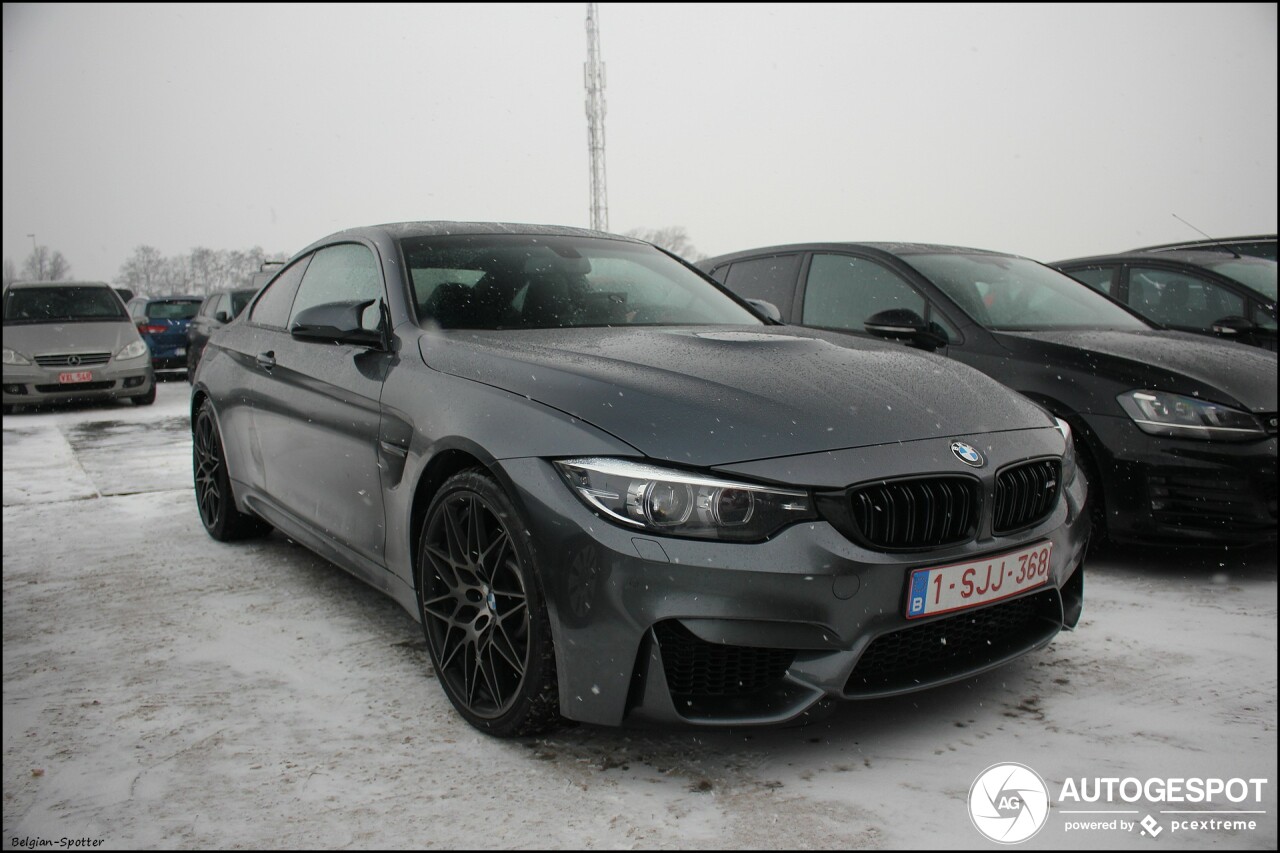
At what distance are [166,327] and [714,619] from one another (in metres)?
17.1

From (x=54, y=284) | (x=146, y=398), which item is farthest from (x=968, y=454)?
(x=54, y=284)

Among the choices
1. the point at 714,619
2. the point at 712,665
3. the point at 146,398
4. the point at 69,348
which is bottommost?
the point at 712,665

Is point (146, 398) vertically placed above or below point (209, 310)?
below

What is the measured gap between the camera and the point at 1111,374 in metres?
4.18

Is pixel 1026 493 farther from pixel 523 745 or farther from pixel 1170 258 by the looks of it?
pixel 1170 258

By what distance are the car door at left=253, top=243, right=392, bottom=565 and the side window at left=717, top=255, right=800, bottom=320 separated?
2237mm

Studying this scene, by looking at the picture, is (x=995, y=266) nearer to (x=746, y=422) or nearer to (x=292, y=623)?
(x=746, y=422)

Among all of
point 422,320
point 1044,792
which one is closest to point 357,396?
point 422,320

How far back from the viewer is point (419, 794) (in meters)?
2.40

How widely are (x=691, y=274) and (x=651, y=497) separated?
81.5 inches

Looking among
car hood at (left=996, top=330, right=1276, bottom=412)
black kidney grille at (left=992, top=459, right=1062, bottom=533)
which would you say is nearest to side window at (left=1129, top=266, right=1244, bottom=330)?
car hood at (left=996, top=330, right=1276, bottom=412)

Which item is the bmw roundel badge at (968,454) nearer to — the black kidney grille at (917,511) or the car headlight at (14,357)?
the black kidney grille at (917,511)

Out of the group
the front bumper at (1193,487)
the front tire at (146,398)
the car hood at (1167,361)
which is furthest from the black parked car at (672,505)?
the front tire at (146,398)

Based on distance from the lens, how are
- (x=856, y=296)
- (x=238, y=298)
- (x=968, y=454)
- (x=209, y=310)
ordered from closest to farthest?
(x=968, y=454)
(x=856, y=296)
(x=238, y=298)
(x=209, y=310)
